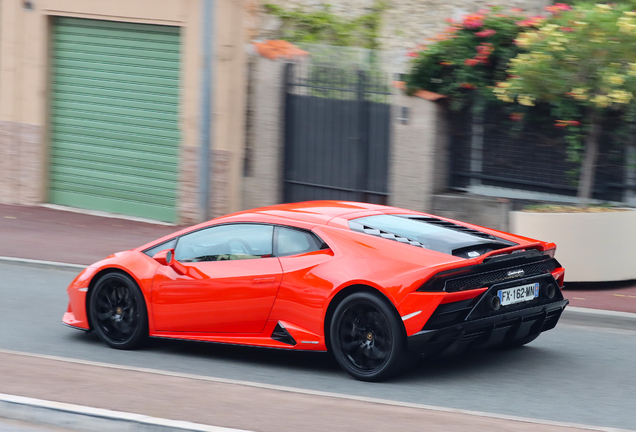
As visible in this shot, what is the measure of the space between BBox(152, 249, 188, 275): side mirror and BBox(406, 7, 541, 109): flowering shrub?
640 cm

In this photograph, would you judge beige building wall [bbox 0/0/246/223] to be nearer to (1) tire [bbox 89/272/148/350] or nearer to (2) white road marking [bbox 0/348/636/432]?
(1) tire [bbox 89/272/148/350]

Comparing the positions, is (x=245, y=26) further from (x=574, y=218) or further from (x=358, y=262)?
(x=358, y=262)

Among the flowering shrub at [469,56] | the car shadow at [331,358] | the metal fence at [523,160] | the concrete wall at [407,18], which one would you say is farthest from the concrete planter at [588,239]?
the concrete wall at [407,18]

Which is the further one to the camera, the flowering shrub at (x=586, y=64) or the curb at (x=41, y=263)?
the curb at (x=41, y=263)

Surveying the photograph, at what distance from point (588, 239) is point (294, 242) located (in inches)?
187

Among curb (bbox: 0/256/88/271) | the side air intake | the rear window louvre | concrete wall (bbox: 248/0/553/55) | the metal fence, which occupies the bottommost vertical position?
curb (bbox: 0/256/88/271)

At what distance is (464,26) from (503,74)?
0.94 m

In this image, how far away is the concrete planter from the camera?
10461mm

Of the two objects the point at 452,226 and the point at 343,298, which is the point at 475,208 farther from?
the point at 343,298

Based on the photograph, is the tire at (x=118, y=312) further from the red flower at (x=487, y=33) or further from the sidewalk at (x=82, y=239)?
the red flower at (x=487, y=33)

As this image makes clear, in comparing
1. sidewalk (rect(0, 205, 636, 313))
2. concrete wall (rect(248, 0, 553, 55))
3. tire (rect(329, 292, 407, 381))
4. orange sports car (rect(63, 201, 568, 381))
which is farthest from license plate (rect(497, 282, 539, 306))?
concrete wall (rect(248, 0, 553, 55))

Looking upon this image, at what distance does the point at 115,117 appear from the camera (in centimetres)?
1753

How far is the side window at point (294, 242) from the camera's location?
689 centimetres

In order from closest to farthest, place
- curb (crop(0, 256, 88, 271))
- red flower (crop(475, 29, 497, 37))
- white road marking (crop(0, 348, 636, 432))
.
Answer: white road marking (crop(0, 348, 636, 432)) < curb (crop(0, 256, 88, 271)) < red flower (crop(475, 29, 497, 37))
